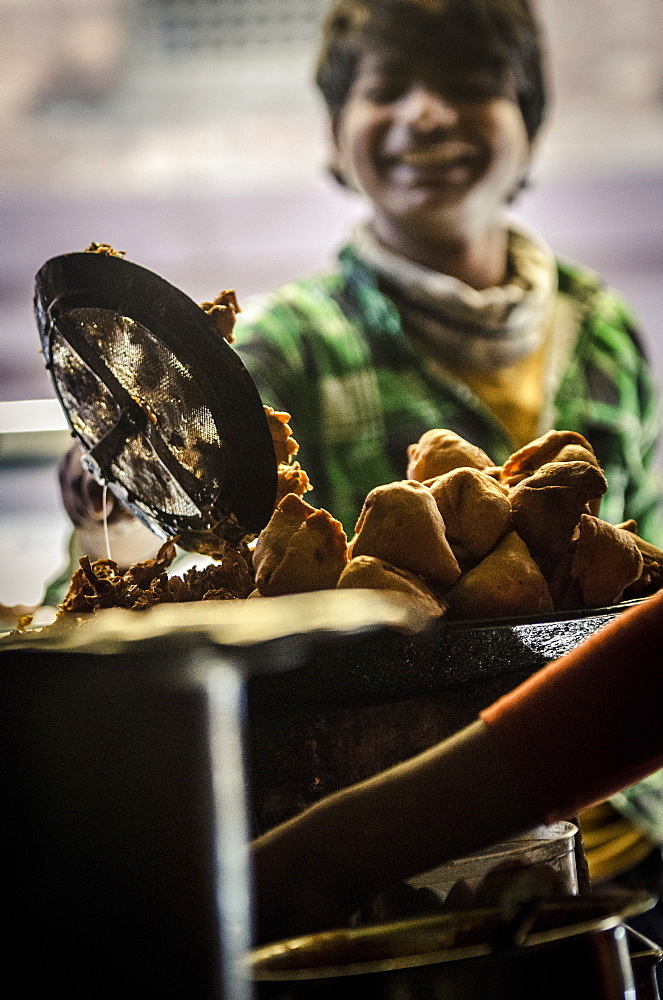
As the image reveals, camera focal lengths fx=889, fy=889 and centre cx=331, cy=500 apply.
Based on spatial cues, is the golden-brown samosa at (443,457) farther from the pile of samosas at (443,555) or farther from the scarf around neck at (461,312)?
the scarf around neck at (461,312)

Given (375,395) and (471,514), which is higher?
(375,395)

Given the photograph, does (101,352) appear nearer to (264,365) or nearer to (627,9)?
(264,365)

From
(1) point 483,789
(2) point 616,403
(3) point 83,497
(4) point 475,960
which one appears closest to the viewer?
(4) point 475,960

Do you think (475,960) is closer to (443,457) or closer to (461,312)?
(443,457)

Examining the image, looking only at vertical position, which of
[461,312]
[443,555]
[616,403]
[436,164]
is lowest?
[443,555]

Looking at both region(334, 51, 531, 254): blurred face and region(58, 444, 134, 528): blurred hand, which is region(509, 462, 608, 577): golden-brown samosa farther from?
region(334, 51, 531, 254): blurred face

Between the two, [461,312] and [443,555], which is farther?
[461,312]

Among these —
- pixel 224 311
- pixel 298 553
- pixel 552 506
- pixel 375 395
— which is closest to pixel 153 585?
pixel 298 553
